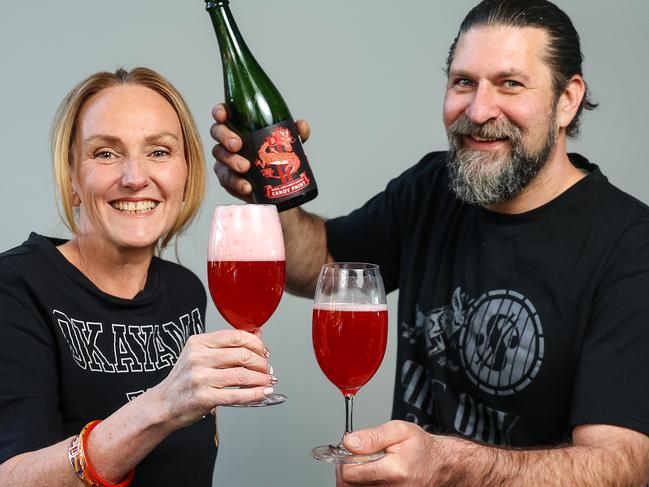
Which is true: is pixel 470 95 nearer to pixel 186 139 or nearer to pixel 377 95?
pixel 186 139

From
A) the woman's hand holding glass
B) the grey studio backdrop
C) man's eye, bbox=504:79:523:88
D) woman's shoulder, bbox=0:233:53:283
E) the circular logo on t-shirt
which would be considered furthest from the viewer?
the grey studio backdrop

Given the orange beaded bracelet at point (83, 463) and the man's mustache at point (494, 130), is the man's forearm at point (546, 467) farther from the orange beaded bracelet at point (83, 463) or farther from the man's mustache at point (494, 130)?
the man's mustache at point (494, 130)

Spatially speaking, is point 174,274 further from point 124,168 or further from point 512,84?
point 512,84

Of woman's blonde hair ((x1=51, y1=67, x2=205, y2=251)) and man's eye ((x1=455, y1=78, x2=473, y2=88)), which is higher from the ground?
man's eye ((x1=455, y1=78, x2=473, y2=88))

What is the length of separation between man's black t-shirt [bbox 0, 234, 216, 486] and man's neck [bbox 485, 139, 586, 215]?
783mm

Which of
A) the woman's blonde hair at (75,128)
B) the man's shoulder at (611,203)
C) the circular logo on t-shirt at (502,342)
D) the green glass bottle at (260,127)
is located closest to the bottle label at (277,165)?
the green glass bottle at (260,127)

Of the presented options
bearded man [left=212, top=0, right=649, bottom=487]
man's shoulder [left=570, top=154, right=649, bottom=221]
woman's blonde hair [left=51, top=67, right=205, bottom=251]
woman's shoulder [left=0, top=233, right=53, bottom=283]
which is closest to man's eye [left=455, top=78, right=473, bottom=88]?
bearded man [left=212, top=0, right=649, bottom=487]

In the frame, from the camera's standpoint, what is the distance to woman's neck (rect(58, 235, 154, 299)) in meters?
1.71

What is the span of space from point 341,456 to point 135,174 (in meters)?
0.68

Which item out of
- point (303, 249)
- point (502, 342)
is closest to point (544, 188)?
point (502, 342)

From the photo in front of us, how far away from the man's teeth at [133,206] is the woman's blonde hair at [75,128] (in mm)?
117

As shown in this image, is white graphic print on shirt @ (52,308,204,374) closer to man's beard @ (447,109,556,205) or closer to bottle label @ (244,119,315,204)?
bottle label @ (244,119,315,204)

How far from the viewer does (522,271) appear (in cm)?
187

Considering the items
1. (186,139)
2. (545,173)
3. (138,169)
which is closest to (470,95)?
(545,173)
